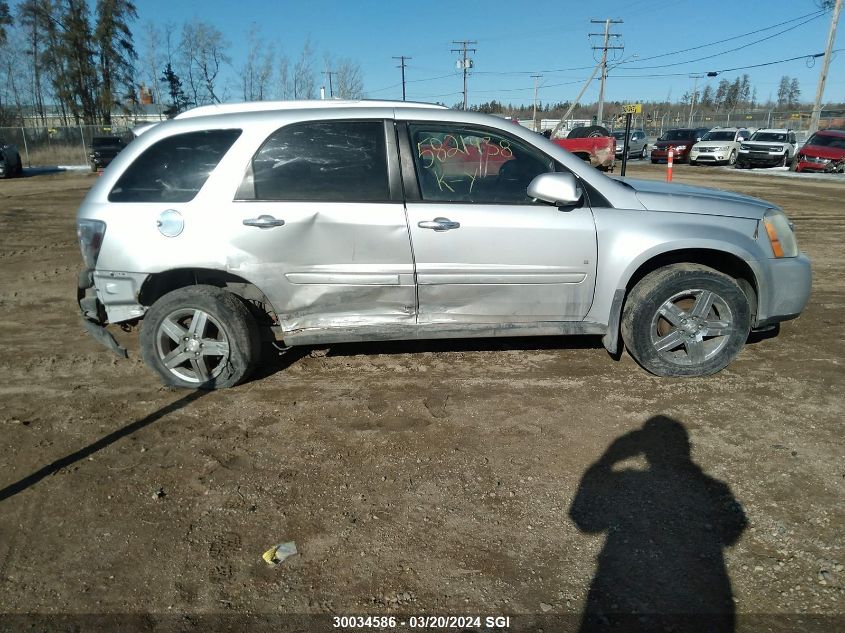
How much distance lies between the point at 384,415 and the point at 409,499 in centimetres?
87

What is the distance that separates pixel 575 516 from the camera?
2.71 m

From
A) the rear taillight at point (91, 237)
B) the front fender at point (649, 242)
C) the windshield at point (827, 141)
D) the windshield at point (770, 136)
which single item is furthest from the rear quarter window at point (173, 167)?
the windshield at point (770, 136)

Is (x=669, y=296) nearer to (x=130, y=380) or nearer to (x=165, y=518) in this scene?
(x=165, y=518)

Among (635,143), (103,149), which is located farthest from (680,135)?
(103,149)

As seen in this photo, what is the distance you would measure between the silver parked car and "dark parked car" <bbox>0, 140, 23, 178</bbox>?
2455 centimetres

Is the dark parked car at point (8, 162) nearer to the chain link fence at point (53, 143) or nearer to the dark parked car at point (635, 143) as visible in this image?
the chain link fence at point (53, 143)

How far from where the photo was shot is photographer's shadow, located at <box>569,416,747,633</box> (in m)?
2.17

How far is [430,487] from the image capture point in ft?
9.65

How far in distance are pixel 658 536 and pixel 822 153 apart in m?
26.1

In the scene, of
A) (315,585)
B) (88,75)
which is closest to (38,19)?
(88,75)

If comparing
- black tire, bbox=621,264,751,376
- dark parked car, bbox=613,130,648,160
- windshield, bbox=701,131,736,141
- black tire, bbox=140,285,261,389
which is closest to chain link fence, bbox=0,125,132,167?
dark parked car, bbox=613,130,648,160

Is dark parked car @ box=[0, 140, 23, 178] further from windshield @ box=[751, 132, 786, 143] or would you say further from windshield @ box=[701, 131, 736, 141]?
windshield @ box=[751, 132, 786, 143]

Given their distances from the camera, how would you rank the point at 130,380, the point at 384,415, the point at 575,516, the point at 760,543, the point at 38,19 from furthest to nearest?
the point at 38,19 → the point at 130,380 → the point at 384,415 → the point at 575,516 → the point at 760,543

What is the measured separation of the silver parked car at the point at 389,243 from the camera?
3.73 metres
